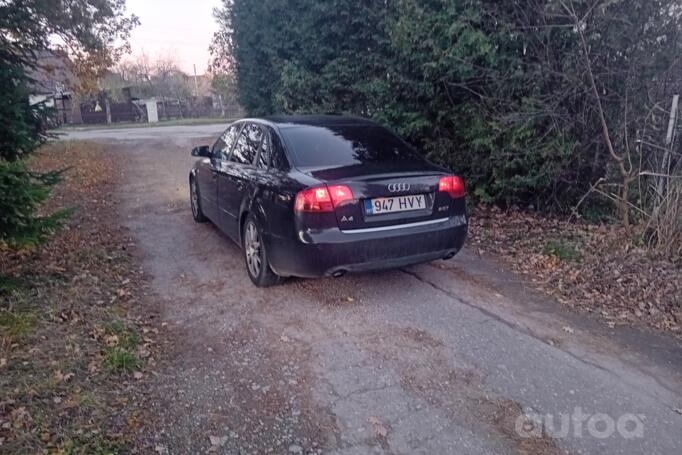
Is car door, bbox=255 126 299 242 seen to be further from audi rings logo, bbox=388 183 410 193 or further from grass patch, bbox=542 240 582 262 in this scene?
grass patch, bbox=542 240 582 262

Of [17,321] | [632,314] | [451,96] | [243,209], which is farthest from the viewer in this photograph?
[451,96]

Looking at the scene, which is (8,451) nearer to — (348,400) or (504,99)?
(348,400)

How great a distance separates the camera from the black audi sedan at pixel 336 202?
3975 mm

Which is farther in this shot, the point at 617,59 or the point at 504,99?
the point at 504,99

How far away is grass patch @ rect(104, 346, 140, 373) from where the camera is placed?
338 centimetres

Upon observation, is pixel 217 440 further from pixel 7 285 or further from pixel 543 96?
pixel 543 96

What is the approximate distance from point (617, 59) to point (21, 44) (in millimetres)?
7126

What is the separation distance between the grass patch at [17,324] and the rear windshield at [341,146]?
255cm

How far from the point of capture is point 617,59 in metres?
5.81

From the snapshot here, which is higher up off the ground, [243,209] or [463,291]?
A: [243,209]

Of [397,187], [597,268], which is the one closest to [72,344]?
[397,187]

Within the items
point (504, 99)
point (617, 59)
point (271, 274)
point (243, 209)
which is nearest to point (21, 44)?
point (243, 209)

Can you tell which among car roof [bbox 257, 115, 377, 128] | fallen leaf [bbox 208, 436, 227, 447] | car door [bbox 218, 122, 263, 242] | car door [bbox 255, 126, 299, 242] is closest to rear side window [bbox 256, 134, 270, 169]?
car door [bbox 255, 126, 299, 242]

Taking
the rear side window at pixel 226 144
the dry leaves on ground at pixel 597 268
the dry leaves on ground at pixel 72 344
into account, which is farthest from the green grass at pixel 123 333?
the dry leaves on ground at pixel 597 268
